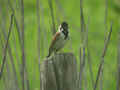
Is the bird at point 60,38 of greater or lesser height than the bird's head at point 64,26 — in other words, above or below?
below

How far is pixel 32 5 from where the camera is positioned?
16.9ft

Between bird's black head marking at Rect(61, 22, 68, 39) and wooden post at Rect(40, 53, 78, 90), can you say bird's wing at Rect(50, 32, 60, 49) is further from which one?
wooden post at Rect(40, 53, 78, 90)

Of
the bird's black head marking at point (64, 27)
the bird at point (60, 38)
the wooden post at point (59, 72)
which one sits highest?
the bird's black head marking at point (64, 27)

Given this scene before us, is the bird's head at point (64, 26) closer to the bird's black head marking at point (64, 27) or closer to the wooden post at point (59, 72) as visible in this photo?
the bird's black head marking at point (64, 27)

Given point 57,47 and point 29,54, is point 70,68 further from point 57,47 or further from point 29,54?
point 29,54

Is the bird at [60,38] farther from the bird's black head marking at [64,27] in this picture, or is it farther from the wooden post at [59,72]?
the wooden post at [59,72]

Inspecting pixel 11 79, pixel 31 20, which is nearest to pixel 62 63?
pixel 11 79

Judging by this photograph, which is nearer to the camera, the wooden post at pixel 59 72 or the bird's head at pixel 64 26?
the wooden post at pixel 59 72

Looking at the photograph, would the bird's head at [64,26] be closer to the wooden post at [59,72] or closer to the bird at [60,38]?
the bird at [60,38]

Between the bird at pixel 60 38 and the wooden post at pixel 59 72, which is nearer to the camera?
the wooden post at pixel 59 72

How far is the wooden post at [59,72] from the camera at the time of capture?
4.33 ft

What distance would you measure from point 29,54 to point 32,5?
1.28m

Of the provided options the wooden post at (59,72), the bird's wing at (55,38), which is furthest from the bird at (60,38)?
the wooden post at (59,72)

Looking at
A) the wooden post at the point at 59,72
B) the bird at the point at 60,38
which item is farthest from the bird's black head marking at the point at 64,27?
the wooden post at the point at 59,72
